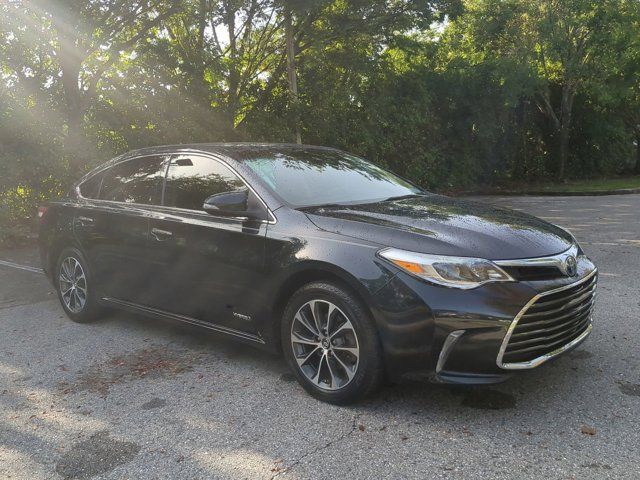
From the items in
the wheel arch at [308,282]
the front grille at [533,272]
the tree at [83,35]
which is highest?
the tree at [83,35]

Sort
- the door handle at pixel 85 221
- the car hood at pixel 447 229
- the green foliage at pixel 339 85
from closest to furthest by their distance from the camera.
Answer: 1. the car hood at pixel 447 229
2. the door handle at pixel 85 221
3. the green foliage at pixel 339 85

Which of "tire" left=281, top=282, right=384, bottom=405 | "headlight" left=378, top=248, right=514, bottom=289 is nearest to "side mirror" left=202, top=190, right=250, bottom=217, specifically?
"tire" left=281, top=282, right=384, bottom=405

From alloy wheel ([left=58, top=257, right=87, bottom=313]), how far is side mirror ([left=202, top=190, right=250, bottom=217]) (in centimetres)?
207

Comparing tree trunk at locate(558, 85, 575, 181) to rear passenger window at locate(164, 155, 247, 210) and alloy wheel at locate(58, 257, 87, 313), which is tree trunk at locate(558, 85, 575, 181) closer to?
rear passenger window at locate(164, 155, 247, 210)

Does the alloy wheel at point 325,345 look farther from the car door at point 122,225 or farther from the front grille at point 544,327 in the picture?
the car door at point 122,225

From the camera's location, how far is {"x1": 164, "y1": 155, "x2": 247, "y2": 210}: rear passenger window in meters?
4.24

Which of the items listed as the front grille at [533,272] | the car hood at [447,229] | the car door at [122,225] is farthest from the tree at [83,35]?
the front grille at [533,272]

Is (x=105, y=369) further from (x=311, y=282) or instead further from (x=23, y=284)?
(x=23, y=284)

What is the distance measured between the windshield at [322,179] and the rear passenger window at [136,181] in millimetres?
939

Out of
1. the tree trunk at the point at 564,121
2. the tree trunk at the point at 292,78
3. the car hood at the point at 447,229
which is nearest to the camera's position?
the car hood at the point at 447,229

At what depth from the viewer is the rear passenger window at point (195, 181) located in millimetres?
4242

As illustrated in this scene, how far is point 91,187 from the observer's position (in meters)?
5.54

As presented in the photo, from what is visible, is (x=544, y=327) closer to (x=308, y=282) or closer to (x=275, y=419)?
(x=308, y=282)

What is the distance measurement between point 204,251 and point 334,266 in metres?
1.18
